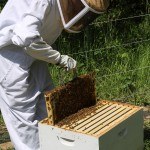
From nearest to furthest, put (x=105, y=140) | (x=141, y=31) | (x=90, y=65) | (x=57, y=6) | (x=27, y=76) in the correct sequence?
(x=105, y=140)
(x=57, y=6)
(x=27, y=76)
(x=90, y=65)
(x=141, y=31)

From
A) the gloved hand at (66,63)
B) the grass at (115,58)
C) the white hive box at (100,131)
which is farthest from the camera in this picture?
the grass at (115,58)

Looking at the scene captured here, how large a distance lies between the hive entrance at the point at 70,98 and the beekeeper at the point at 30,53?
0.16 m

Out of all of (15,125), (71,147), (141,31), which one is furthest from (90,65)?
(71,147)

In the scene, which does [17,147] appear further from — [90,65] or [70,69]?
[90,65]

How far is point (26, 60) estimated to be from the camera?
3.24 m

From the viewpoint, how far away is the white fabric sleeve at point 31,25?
290 cm

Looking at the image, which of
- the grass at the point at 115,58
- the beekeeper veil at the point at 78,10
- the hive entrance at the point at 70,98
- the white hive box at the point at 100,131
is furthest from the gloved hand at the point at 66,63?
the grass at the point at 115,58

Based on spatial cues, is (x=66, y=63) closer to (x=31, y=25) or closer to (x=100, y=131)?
(x=31, y=25)

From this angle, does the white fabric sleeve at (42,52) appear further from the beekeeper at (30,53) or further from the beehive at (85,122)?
the beehive at (85,122)

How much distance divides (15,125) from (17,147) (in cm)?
18

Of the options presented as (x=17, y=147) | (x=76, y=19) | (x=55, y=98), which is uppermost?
(x=76, y=19)

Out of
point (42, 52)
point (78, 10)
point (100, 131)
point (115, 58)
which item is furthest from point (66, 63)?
point (115, 58)

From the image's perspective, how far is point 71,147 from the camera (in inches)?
117

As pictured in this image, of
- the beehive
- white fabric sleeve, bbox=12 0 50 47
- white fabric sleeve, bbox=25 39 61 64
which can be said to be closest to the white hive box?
the beehive
